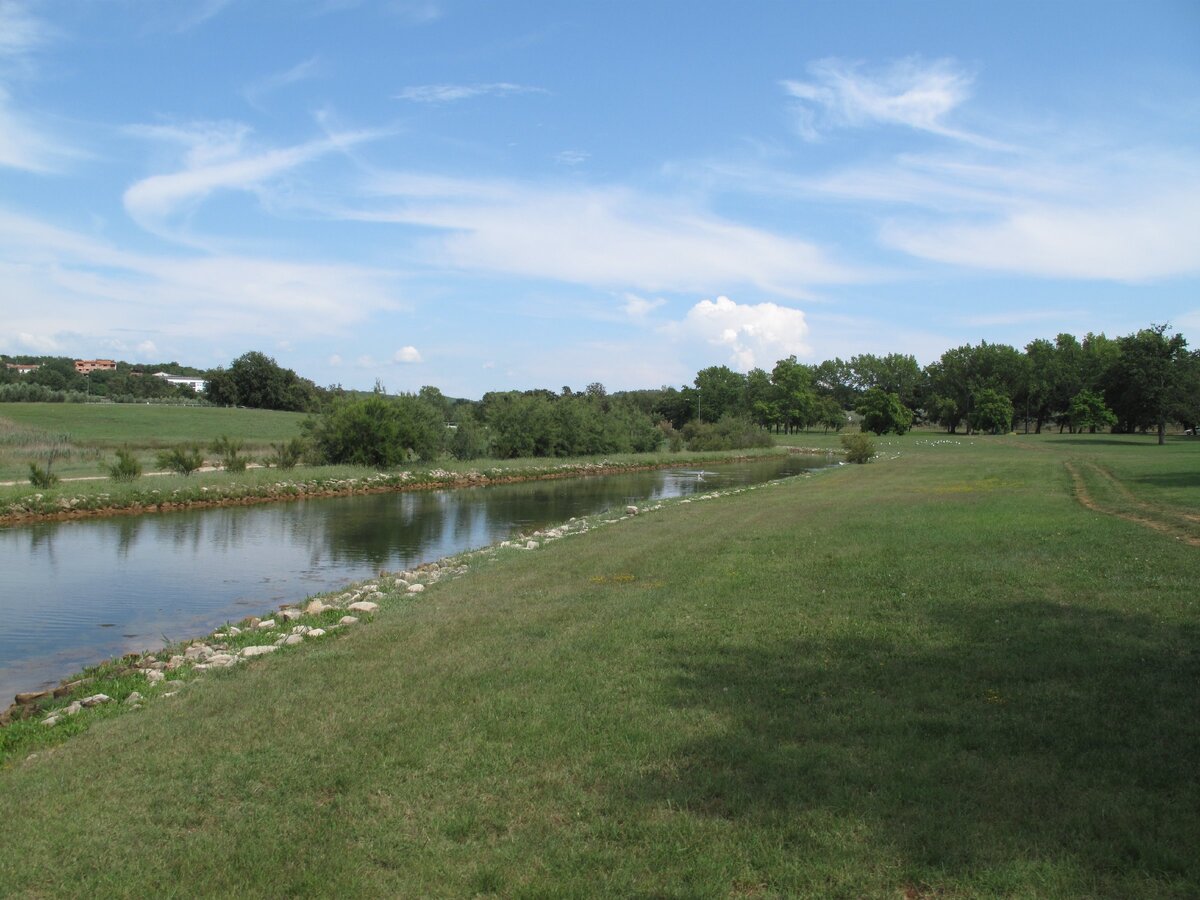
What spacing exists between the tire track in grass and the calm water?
14.6 metres

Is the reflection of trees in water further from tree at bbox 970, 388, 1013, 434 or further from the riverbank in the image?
tree at bbox 970, 388, 1013, 434

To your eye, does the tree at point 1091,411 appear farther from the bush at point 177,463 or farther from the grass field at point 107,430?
the bush at point 177,463

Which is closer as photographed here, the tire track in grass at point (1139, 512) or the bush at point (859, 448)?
the tire track in grass at point (1139, 512)

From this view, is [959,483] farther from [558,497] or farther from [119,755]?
[119,755]

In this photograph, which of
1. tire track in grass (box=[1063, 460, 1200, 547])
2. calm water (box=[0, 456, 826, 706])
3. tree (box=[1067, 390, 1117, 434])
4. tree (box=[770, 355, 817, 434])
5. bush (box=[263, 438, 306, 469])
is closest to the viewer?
calm water (box=[0, 456, 826, 706])

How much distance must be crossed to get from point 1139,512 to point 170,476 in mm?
33389

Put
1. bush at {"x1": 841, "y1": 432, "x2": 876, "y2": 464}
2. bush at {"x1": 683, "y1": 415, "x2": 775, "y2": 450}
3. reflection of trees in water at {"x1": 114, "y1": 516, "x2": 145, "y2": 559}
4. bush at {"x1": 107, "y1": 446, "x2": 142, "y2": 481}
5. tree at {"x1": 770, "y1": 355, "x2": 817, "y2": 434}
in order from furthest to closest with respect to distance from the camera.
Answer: tree at {"x1": 770, "y1": 355, "x2": 817, "y2": 434}, bush at {"x1": 683, "y1": 415, "x2": 775, "y2": 450}, bush at {"x1": 841, "y1": 432, "x2": 876, "y2": 464}, bush at {"x1": 107, "y1": 446, "x2": 142, "y2": 481}, reflection of trees in water at {"x1": 114, "y1": 516, "x2": 145, "y2": 559}

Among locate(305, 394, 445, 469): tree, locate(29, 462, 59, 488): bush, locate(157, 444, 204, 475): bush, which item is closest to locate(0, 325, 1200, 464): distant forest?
locate(305, 394, 445, 469): tree

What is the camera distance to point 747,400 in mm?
129375

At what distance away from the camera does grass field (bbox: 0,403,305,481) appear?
131 ft

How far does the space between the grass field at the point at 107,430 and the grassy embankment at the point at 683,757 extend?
31648 mm

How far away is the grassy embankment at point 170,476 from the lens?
93.8 ft

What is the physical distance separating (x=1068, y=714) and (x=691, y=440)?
253ft

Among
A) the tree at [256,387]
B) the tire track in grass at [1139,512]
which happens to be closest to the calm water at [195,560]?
the tire track in grass at [1139,512]
